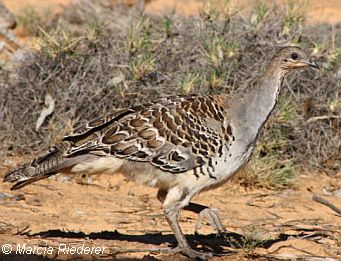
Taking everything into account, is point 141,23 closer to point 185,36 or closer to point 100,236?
point 185,36

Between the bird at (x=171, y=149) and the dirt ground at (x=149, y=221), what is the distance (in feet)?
1.71

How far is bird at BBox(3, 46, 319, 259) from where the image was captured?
721cm

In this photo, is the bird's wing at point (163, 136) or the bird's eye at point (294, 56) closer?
the bird's wing at point (163, 136)

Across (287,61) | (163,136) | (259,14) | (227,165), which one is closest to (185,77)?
(259,14)

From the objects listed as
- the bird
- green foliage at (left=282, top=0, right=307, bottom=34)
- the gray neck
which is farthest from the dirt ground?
green foliage at (left=282, top=0, right=307, bottom=34)

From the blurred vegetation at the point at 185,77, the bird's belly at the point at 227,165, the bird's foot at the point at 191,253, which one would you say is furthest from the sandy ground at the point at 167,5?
the bird's foot at the point at 191,253

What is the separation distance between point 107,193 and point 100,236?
206 cm

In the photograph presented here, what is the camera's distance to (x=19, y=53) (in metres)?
11.6

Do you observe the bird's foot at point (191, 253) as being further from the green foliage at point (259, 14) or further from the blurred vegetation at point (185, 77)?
the green foliage at point (259, 14)

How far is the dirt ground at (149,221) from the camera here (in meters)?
7.27

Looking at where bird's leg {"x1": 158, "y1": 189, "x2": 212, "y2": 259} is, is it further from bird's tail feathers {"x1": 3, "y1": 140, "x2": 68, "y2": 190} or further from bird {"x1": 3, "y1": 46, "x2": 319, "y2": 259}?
bird's tail feathers {"x1": 3, "y1": 140, "x2": 68, "y2": 190}

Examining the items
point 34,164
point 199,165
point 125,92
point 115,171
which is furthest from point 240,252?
point 125,92

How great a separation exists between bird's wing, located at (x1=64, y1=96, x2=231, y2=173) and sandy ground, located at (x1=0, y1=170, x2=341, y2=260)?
85cm

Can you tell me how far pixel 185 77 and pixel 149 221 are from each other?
2.45 meters
